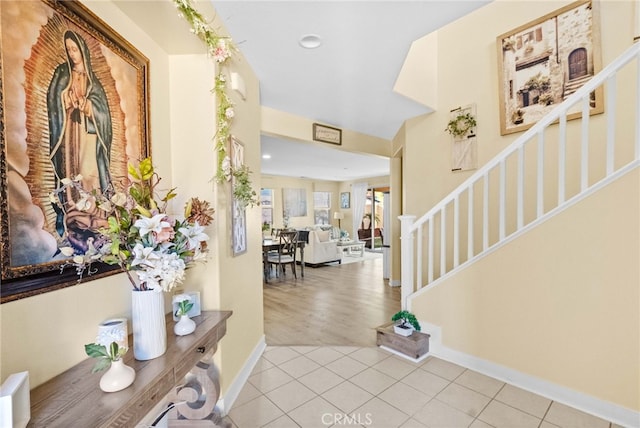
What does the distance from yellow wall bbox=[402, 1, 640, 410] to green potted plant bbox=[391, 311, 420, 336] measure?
0.10 meters

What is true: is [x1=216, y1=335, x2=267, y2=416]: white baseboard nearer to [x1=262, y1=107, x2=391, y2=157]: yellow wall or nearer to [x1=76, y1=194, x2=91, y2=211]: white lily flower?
[x1=76, y1=194, x2=91, y2=211]: white lily flower

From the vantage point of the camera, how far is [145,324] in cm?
117

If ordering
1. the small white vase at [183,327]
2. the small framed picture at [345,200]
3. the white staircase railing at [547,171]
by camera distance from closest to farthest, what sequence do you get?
the small white vase at [183,327], the white staircase railing at [547,171], the small framed picture at [345,200]

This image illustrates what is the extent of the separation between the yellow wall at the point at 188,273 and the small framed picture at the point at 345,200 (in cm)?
830

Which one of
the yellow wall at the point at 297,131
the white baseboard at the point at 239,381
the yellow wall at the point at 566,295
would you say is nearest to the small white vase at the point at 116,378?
the white baseboard at the point at 239,381

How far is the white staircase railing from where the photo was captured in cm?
185

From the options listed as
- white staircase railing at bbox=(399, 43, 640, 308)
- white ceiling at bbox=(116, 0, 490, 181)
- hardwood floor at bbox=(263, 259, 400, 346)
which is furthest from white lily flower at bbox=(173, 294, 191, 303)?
white staircase railing at bbox=(399, 43, 640, 308)

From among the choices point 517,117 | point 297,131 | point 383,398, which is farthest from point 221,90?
point 517,117

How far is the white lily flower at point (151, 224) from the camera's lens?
108 cm

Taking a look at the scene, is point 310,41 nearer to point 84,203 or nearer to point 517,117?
point 84,203

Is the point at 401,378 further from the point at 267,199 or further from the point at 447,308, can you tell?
the point at 267,199

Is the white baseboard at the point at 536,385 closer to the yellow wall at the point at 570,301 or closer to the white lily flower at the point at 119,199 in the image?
the yellow wall at the point at 570,301

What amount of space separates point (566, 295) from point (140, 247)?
2.53 m

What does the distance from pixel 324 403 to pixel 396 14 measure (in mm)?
2602
